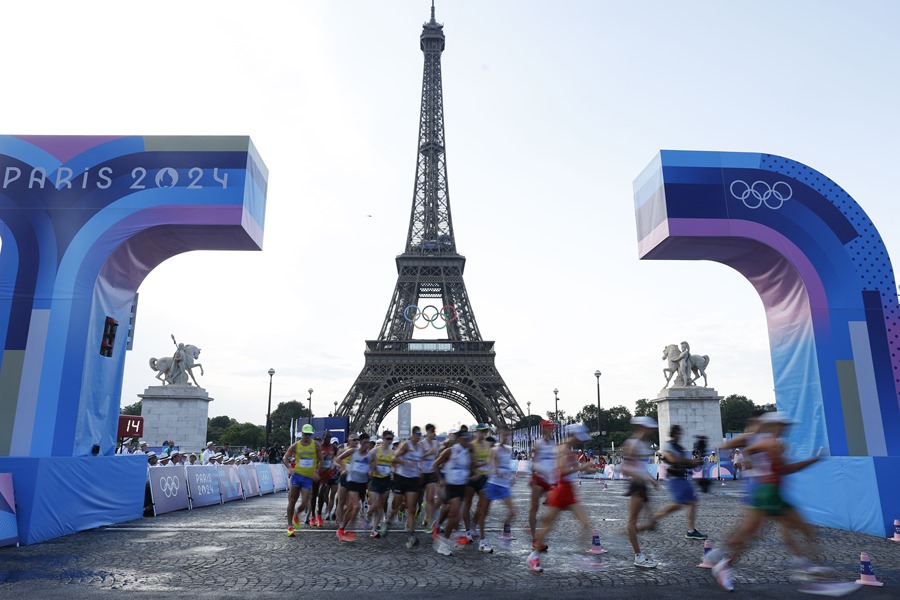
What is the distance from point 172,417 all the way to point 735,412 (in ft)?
321

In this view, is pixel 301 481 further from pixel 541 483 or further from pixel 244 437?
pixel 244 437

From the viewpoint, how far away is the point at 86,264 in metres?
12.1

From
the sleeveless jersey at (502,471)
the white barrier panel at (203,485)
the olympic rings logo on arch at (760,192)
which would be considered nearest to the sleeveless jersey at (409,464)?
the sleeveless jersey at (502,471)

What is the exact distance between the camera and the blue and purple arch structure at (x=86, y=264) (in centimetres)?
1123

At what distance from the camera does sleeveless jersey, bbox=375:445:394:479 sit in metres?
10.9

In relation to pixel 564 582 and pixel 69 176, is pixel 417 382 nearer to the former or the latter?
pixel 69 176

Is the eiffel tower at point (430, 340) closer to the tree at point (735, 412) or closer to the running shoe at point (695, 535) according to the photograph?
the running shoe at point (695, 535)

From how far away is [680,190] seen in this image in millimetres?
13047

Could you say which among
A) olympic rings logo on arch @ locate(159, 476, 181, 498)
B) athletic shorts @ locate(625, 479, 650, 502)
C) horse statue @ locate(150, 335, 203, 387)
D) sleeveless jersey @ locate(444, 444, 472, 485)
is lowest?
olympic rings logo on arch @ locate(159, 476, 181, 498)

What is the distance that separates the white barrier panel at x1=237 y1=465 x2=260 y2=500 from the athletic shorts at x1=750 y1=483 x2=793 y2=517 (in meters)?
17.4

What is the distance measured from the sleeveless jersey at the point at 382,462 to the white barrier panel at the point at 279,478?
1547cm

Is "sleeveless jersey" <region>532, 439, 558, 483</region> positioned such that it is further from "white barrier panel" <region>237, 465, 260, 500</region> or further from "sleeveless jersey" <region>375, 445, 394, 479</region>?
"white barrier panel" <region>237, 465, 260, 500</region>

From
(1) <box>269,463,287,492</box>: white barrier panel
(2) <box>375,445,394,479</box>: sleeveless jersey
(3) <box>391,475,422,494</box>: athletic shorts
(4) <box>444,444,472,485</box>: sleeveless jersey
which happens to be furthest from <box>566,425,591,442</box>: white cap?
(1) <box>269,463,287,492</box>: white barrier panel

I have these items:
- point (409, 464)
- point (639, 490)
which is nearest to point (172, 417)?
point (409, 464)
